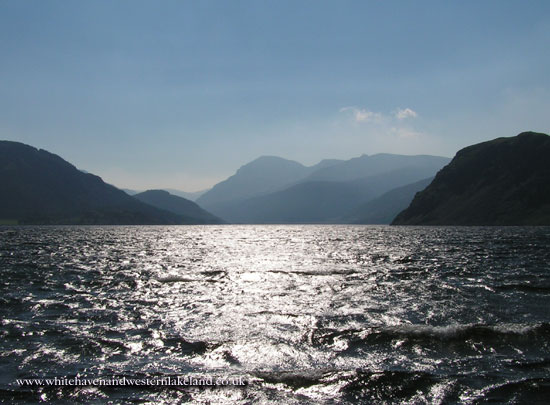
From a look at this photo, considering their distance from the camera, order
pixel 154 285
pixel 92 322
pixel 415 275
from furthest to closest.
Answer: pixel 415 275, pixel 154 285, pixel 92 322

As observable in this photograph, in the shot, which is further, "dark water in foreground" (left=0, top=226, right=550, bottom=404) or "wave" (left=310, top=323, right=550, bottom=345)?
"wave" (left=310, top=323, right=550, bottom=345)

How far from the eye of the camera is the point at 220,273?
40875mm

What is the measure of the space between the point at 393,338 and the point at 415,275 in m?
21.9

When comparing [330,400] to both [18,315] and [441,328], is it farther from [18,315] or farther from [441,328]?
[18,315]

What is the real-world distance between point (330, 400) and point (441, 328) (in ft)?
32.5

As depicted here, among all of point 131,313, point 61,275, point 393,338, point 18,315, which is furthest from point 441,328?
point 61,275

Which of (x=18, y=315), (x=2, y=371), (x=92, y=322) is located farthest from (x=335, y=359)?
(x=18, y=315)

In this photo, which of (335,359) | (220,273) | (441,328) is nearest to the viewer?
(335,359)

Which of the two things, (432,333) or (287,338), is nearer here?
(287,338)

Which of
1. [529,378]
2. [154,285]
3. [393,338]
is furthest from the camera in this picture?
[154,285]

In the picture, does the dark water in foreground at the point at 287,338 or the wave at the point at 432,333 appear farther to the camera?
the wave at the point at 432,333

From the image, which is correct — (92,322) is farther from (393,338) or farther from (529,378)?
(529,378)

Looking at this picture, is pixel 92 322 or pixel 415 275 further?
pixel 415 275

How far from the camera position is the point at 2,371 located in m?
13.3
